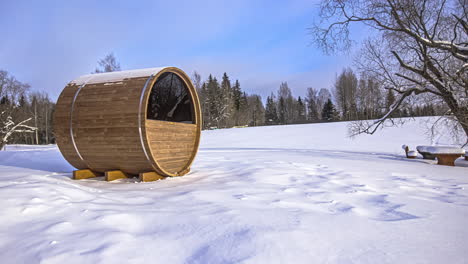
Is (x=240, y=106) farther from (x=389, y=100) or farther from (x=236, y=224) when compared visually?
(x=236, y=224)

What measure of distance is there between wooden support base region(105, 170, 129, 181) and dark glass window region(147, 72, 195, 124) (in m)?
1.26

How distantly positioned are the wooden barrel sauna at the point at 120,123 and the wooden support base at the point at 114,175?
0.29ft

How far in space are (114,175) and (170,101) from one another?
193 centimetres

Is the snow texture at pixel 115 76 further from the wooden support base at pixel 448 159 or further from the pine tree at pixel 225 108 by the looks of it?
the pine tree at pixel 225 108

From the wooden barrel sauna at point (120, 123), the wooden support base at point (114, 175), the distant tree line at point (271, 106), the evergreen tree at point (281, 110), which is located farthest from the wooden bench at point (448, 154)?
the evergreen tree at point (281, 110)

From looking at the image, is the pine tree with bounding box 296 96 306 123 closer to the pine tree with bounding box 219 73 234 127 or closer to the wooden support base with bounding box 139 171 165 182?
the pine tree with bounding box 219 73 234 127

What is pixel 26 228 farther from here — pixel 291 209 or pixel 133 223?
pixel 291 209

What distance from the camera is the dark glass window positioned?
5457 millimetres

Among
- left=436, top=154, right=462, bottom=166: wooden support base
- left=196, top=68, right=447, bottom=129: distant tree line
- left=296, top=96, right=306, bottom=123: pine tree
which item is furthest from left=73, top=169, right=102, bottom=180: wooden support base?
left=296, top=96, right=306, bottom=123: pine tree

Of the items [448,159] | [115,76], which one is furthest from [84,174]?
[448,159]

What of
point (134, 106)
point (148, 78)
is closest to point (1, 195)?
point (134, 106)

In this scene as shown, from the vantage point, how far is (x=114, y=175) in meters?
5.20

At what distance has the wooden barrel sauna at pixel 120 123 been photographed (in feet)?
15.8

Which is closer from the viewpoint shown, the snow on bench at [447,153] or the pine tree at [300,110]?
the snow on bench at [447,153]
